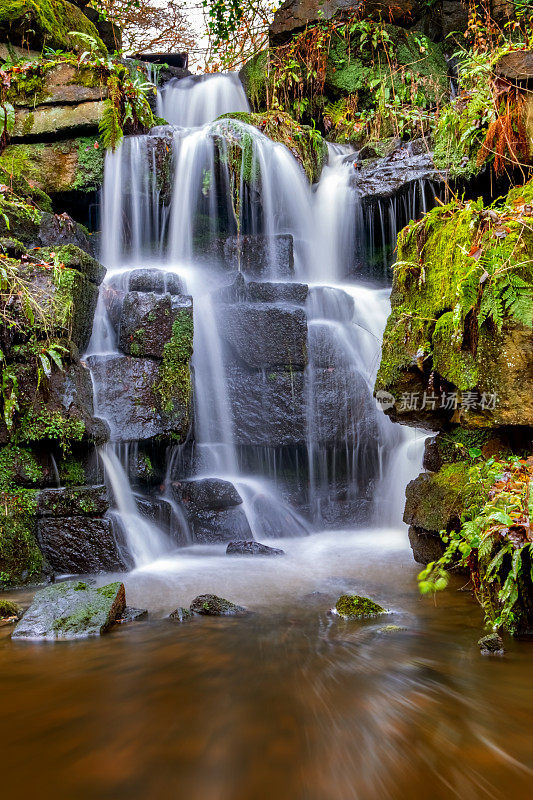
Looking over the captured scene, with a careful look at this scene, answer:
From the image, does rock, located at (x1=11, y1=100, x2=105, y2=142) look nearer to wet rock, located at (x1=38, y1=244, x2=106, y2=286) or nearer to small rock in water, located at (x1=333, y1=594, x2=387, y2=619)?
wet rock, located at (x1=38, y1=244, x2=106, y2=286)

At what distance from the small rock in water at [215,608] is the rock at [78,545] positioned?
1.78 m

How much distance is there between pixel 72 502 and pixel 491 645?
13.1ft

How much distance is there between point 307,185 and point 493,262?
7671mm

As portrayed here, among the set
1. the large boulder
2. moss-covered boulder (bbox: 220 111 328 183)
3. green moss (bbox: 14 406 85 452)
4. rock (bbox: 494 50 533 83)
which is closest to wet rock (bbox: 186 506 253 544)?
the large boulder

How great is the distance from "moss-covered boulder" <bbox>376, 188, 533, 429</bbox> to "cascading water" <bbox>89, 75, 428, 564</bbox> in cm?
278

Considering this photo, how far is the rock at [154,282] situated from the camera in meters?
7.78

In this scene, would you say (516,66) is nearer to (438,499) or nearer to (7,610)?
(438,499)

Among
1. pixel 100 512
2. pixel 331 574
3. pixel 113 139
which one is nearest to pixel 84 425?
pixel 100 512

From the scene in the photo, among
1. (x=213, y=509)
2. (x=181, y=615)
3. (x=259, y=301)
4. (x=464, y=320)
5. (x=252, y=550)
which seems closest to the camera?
(x=181, y=615)

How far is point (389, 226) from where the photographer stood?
394 inches

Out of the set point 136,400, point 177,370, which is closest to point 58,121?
point 177,370

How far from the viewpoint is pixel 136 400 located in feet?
21.8

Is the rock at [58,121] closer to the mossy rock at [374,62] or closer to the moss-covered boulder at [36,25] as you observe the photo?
the moss-covered boulder at [36,25]

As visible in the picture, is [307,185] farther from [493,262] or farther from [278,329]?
[493,262]
